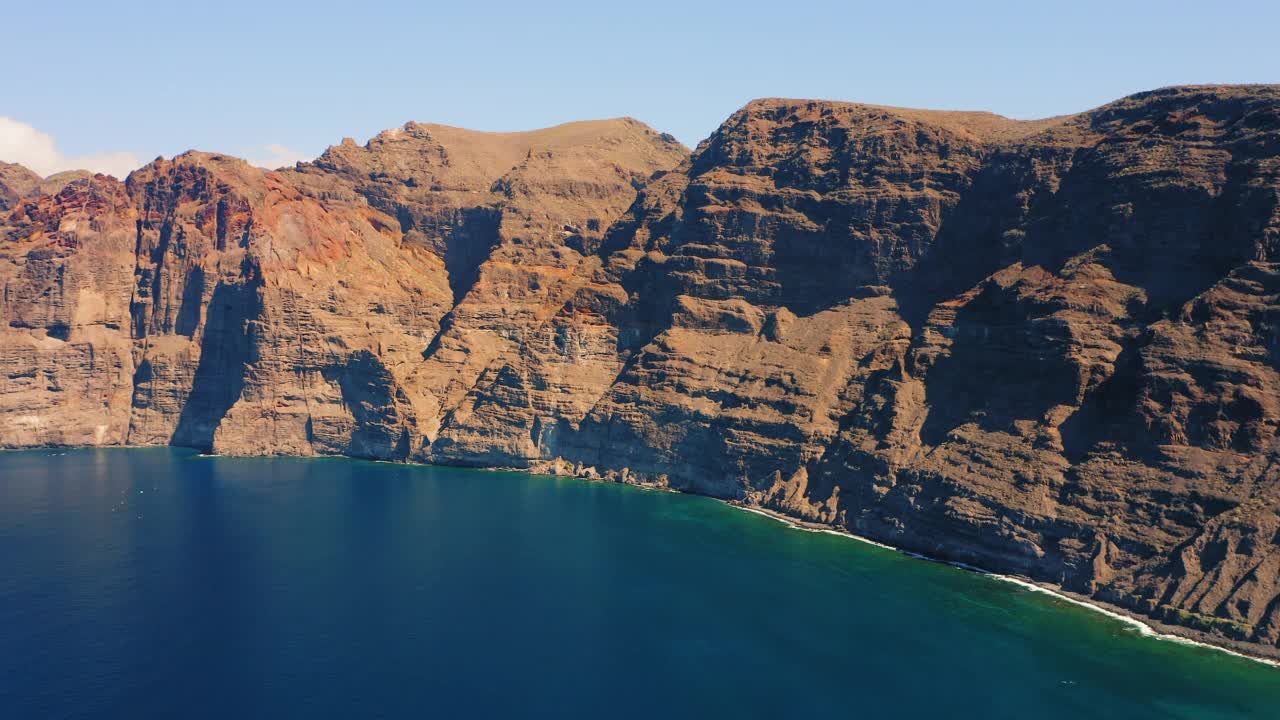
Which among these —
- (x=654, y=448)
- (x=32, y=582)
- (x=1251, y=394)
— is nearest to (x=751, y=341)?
(x=654, y=448)

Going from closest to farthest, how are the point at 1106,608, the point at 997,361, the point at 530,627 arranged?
the point at 530,627 → the point at 1106,608 → the point at 997,361

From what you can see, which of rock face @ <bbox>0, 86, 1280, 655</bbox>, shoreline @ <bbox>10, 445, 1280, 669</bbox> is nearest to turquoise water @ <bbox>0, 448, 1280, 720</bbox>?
shoreline @ <bbox>10, 445, 1280, 669</bbox>

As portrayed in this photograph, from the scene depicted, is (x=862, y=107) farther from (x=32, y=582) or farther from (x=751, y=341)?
(x=32, y=582)

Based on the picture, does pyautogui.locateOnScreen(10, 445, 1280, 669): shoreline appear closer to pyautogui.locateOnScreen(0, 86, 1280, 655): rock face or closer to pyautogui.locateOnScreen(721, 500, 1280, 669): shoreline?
pyautogui.locateOnScreen(721, 500, 1280, 669): shoreline

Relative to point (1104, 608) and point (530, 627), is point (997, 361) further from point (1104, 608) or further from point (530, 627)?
point (530, 627)

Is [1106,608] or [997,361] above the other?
[997,361]

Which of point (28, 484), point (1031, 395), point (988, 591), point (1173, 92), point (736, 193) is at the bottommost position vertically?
point (28, 484)

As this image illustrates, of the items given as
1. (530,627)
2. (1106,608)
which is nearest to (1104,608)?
(1106,608)

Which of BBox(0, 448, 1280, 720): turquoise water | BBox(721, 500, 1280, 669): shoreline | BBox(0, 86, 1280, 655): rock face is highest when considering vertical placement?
BBox(0, 86, 1280, 655): rock face
